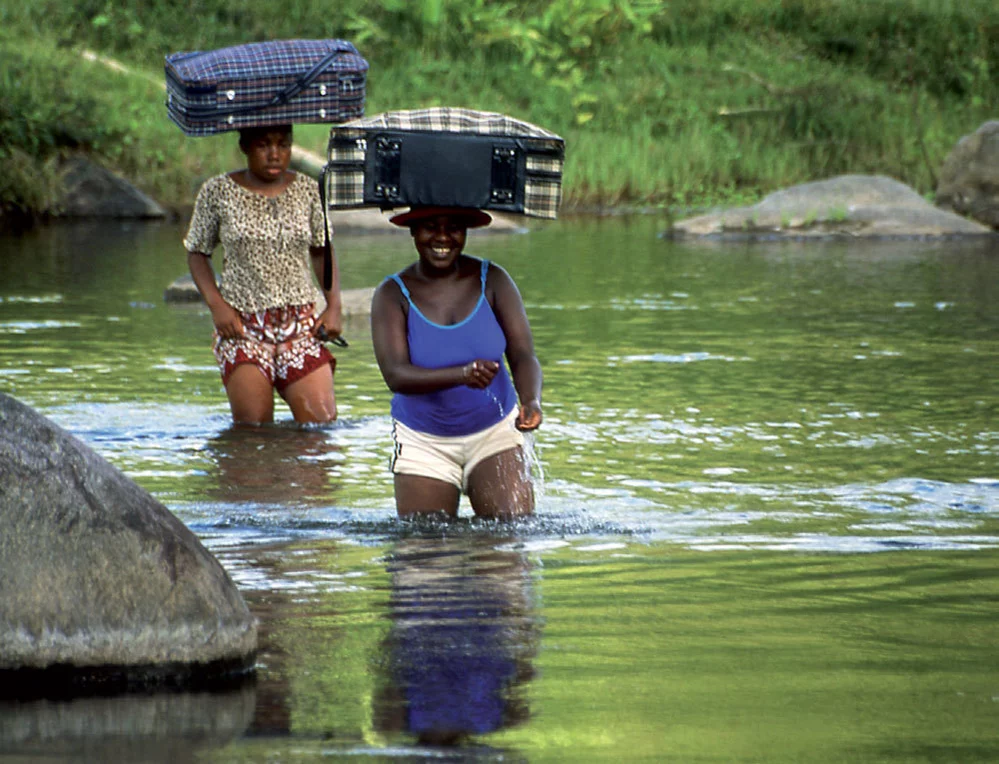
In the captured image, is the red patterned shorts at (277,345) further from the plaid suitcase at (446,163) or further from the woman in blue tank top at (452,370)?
the plaid suitcase at (446,163)

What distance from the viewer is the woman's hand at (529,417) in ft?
20.5

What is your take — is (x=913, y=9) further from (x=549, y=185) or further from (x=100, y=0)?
(x=549, y=185)

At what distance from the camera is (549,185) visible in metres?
6.68

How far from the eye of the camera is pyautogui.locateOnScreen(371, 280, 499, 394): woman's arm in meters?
6.48

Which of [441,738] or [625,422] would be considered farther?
[625,422]

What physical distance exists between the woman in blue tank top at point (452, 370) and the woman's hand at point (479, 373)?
20 cm

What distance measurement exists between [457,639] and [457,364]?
173cm

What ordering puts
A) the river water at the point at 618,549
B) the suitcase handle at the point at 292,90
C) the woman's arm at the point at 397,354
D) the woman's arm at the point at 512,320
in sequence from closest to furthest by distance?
the river water at the point at 618,549 → the woman's arm at the point at 397,354 → the woman's arm at the point at 512,320 → the suitcase handle at the point at 292,90

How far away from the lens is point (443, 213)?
6625mm

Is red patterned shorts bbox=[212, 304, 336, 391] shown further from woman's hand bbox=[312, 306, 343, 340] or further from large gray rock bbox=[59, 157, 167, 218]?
large gray rock bbox=[59, 157, 167, 218]

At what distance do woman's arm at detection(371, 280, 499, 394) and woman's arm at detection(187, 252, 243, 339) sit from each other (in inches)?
92.3

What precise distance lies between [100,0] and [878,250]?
18.9 m

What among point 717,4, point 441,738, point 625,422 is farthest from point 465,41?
point 441,738

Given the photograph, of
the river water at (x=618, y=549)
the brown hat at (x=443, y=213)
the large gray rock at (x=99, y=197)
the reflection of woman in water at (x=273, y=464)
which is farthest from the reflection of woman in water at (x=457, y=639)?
the large gray rock at (x=99, y=197)
